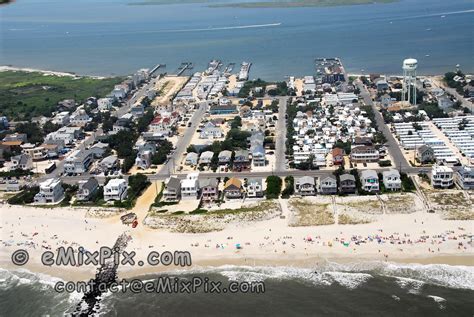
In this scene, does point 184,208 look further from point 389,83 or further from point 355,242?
point 389,83

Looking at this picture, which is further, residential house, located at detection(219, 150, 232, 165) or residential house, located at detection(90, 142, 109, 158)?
residential house, located at detection(90, 142, 109, 158)

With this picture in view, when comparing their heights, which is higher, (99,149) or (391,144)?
(391,144)

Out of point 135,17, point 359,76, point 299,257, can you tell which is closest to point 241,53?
point 359,76

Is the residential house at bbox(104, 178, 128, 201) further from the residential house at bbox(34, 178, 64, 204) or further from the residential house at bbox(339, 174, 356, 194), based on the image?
the residential house at bbox(339, 174, 356, 194)

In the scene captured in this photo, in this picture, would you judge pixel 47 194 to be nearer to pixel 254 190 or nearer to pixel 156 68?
pixel 254 190

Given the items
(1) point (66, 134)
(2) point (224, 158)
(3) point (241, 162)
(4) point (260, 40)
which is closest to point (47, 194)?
(2) point (224, 158)

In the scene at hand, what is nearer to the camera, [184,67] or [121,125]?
[121,125]

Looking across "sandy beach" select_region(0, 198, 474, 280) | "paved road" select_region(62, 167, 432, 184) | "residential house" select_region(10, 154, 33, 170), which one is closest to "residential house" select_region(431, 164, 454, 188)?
"paved road" select_region(62, 167, 432, 184)
